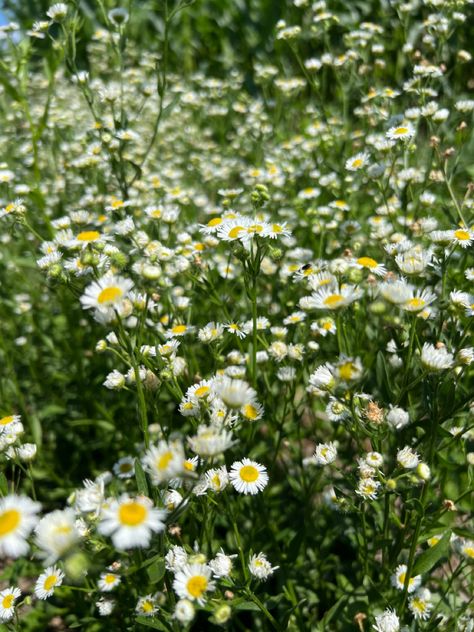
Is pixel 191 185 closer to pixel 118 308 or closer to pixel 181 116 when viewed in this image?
pixel 181 116

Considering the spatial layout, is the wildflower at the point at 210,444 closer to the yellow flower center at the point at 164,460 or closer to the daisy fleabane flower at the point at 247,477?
the yellow flower center at the point at 164,460

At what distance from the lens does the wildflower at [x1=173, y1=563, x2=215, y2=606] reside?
1146mm

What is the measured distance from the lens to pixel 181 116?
178 inches

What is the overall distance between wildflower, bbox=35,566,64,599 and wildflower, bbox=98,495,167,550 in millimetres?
589

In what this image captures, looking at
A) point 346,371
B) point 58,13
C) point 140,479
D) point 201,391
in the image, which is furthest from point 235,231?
point 58,13

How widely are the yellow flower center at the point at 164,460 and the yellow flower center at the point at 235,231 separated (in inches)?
30.5

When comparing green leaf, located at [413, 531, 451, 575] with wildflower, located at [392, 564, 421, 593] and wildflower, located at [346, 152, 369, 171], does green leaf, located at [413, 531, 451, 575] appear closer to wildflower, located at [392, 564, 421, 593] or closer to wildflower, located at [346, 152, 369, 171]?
wildflower, located at [392, 564, 421, 593]

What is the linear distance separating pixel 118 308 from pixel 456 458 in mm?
1453

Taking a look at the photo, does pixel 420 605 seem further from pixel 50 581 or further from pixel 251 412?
pixel 50 581

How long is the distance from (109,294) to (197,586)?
0.68m

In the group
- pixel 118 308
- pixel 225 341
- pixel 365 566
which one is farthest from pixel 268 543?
pixel 118 308

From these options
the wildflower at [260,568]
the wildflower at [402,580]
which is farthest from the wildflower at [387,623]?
the wildflower at [260,568]

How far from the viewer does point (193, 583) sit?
1.17 metres

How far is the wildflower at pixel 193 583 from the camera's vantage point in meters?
1.15
